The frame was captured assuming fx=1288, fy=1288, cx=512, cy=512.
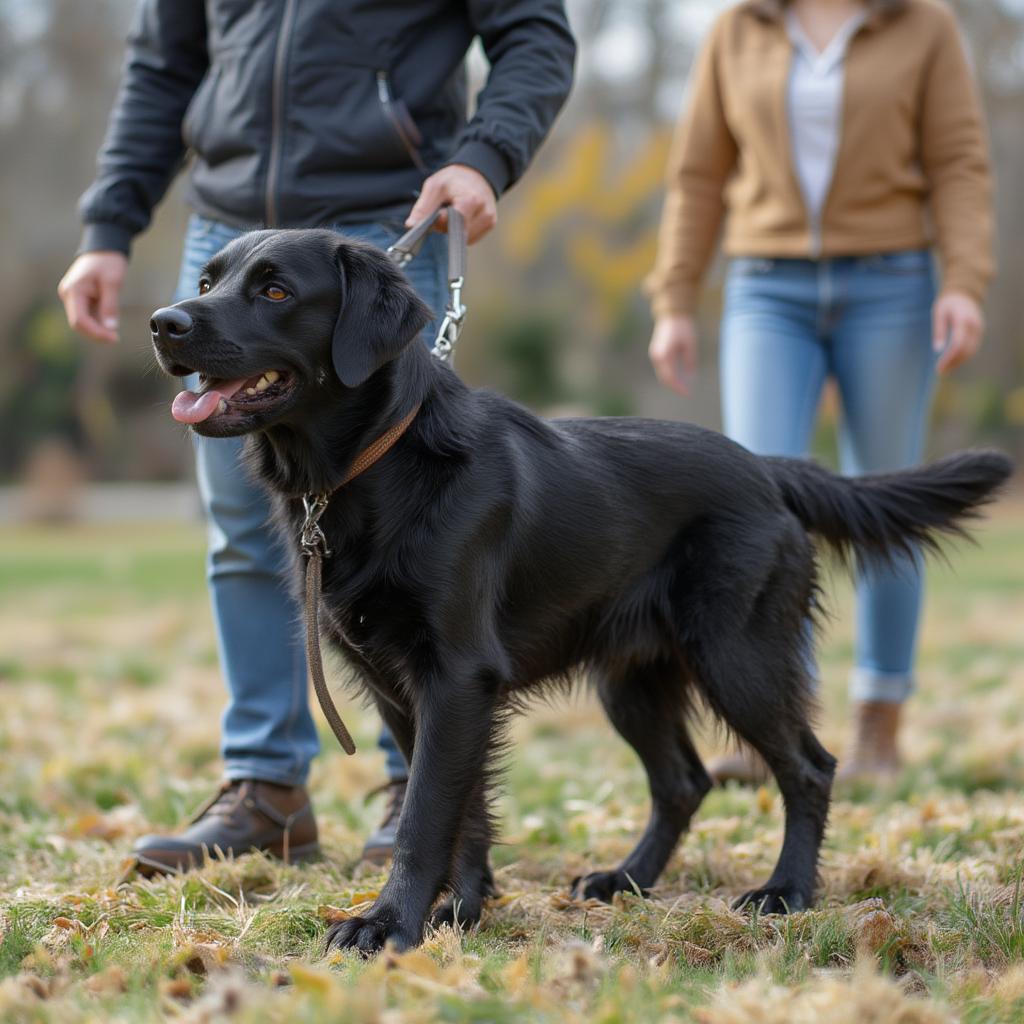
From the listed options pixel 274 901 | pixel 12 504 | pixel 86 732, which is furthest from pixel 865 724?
pixel 12 504

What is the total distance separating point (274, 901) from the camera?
9.26ft

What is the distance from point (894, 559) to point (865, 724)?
1.29 metres

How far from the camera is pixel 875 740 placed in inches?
172

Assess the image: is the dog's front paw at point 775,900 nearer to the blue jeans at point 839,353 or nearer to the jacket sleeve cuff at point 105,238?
the blue jeans at point 839,353

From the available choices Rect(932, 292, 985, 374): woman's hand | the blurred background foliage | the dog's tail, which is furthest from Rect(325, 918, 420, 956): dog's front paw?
the blurred background foliage

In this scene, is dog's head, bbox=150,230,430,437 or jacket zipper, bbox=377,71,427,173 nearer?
dog's head, bbox=150,230,430,437

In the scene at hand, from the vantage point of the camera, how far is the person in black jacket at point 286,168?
317cm

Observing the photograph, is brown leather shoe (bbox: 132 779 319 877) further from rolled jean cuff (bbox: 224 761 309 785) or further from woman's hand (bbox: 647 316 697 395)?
woman's hand (bbox: 647 316 697 395)

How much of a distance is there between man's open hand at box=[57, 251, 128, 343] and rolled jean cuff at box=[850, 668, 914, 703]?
2646 mm

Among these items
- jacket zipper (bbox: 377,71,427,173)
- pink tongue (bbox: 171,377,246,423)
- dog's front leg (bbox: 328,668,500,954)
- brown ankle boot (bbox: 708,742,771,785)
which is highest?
jacket zipper (bbox: 377,71,427,173)

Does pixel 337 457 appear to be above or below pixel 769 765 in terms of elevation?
above

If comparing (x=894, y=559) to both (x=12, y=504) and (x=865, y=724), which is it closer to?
(x=865, y=724)

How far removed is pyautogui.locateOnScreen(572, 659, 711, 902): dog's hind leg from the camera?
126 inches

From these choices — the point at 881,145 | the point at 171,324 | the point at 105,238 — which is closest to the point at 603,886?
the point at 171,324
